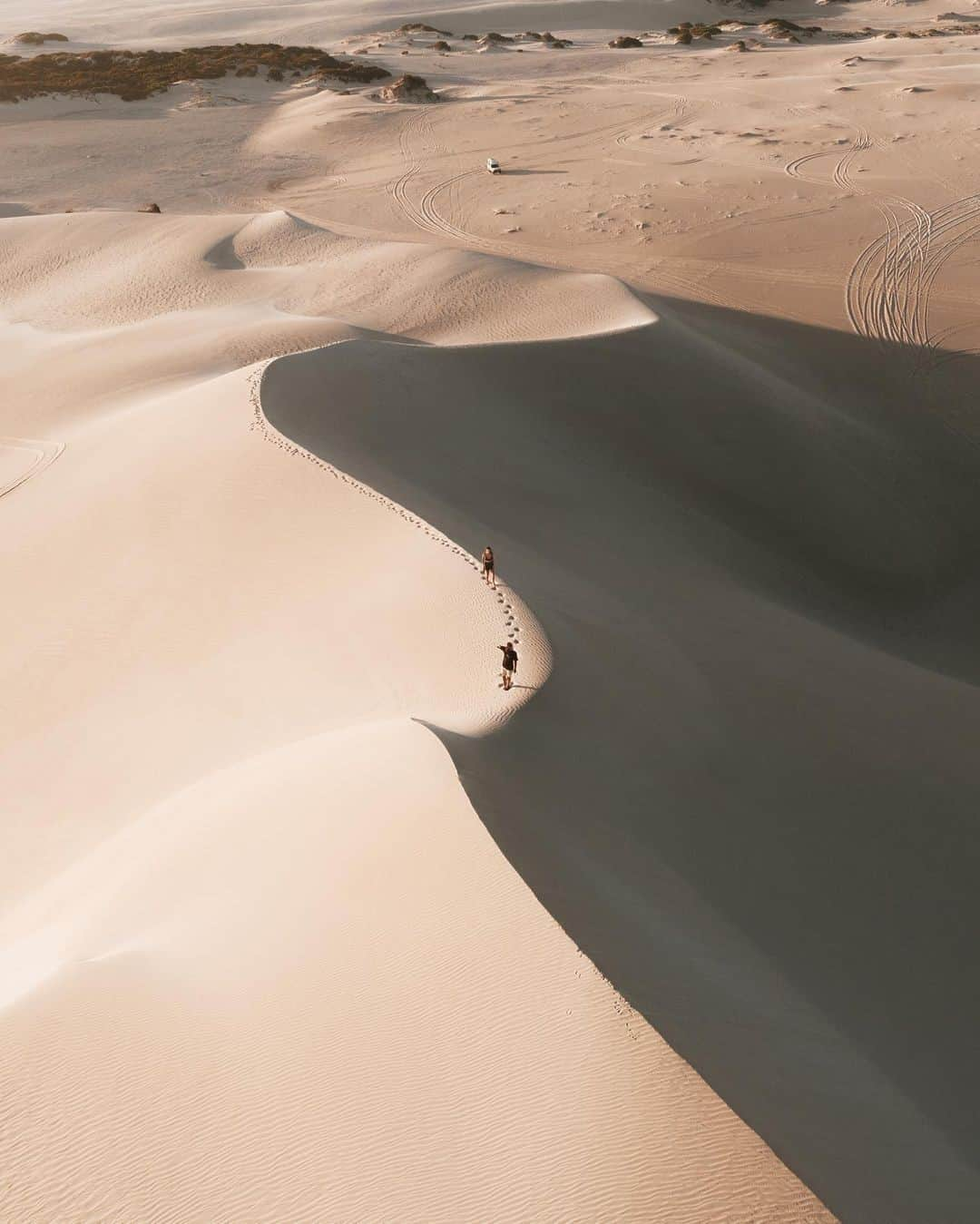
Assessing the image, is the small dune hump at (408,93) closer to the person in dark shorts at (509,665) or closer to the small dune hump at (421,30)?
the small dune hump at (421,30)

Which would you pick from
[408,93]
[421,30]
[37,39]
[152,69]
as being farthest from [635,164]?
[37,39]

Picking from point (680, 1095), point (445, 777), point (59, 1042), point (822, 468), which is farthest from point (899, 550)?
point (59, 1042)

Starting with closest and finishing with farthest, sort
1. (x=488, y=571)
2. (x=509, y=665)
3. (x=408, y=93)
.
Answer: (x=509, y=665)
(x=488, y=571)
(x=408, y=93)

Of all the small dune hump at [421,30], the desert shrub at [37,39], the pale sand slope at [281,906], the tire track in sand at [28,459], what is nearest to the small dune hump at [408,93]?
the small dune hump at [421,30]

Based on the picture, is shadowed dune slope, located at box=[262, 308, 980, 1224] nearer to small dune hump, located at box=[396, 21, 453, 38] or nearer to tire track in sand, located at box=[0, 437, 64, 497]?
tire track in sand, located at box=[0, 437, 64, 497]

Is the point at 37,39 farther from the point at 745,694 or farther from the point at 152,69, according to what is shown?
the point at 745,694

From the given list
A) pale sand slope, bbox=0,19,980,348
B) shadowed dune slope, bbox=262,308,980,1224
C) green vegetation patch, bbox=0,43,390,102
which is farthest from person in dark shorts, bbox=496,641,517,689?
green vegetation patch, bbox=0,43,390,102

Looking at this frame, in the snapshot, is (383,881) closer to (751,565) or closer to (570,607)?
(570,607)

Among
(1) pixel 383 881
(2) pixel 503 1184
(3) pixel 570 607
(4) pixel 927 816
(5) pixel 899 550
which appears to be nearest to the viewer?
(2) pixel 503 1184

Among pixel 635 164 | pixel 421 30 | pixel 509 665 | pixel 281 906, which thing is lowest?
pixel 281 906
